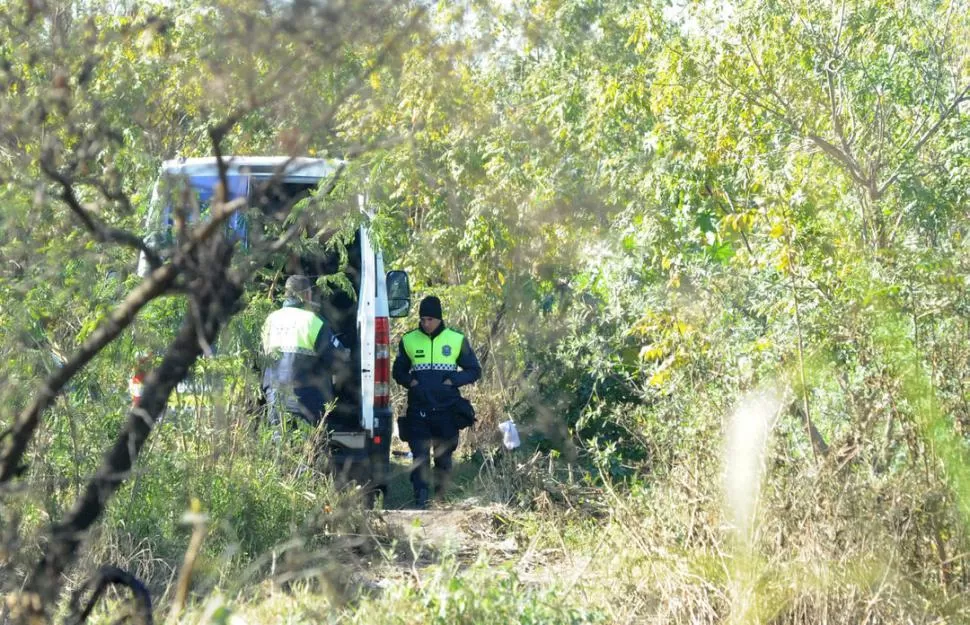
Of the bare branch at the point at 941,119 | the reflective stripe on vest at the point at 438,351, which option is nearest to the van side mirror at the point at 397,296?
the reflective stripe on vest at the point at 438,351

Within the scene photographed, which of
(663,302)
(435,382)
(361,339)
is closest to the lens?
(663,302)

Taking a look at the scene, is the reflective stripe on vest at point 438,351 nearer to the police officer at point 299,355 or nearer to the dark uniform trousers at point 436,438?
the dark uniform trousers at point 436,438

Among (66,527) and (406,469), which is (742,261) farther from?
(66,527)

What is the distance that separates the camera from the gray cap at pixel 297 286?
8.47 meters

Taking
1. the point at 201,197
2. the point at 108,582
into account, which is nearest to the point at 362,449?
the point at 201,197

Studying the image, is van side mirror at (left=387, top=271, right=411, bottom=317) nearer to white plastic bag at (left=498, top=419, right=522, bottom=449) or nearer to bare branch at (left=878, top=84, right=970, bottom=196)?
white plastic bag at (left=498, top=419, right=522, bottom=449)

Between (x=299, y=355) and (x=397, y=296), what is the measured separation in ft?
4.21

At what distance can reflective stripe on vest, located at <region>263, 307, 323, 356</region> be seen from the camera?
8328mm

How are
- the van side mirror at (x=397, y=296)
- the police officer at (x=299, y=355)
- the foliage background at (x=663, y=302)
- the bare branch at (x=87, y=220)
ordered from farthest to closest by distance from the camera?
the van side mirror at (x=397, y=296)
the police officer at (x=299, y=355)
the foliage background at (x=663, y=302)
the bare branch at (x=87, y=220)

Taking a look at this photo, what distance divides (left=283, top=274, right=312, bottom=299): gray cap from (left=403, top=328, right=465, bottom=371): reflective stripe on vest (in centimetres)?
144

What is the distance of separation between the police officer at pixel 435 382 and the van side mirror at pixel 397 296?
1.29ft

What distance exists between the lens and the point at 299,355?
8.34 metres

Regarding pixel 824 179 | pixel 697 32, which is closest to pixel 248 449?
pixel 824 179

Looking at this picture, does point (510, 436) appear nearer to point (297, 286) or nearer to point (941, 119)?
point (297, 286)
